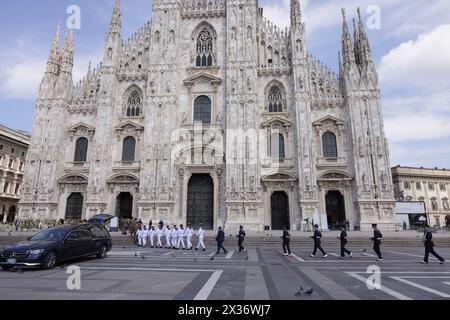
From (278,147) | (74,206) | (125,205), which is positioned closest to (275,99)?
(278,147)

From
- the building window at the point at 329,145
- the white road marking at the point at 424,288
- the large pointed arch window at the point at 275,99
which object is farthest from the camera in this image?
the large pointed arch window at the point at 275,99

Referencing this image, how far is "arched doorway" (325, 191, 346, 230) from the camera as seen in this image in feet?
94.0

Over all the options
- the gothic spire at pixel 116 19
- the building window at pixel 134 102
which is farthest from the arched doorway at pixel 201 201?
the gothic spire at pixel 116 19

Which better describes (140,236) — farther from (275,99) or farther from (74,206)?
(275,99)

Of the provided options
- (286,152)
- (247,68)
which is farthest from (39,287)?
(247,68)

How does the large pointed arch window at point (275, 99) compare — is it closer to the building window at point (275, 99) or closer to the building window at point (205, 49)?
the building window at point (275, 99)

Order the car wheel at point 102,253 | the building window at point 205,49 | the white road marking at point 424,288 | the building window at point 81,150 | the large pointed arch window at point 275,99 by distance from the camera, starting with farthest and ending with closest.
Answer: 1. the building window at point 205,49
2. the building window at point 81,150
3. the large pointed arch window at point 275,99
4. the car wheel at point 102,253
5. the white road marking at point 424,288

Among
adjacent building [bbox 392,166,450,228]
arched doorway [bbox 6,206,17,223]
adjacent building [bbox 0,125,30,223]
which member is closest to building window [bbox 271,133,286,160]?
adjacent building [bbox 392,166,450,228]

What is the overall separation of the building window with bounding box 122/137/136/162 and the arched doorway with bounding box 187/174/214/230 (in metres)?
6.85

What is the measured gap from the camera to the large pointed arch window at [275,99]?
31120mm

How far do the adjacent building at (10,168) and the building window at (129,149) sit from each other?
86.2 ft

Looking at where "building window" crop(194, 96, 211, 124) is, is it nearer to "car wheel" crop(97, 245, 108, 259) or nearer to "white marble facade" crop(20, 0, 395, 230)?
"white marble facade" crop(20, 0, 395, 230)

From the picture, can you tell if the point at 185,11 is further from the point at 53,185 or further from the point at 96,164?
the point at 53,185

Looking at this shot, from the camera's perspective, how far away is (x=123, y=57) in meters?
33.6
